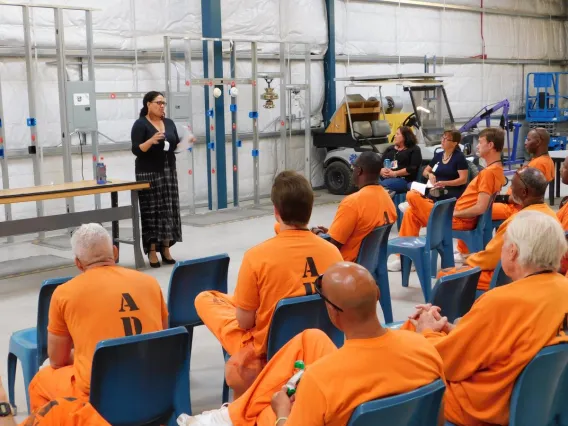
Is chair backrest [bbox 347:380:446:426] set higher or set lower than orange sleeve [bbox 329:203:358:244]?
lower

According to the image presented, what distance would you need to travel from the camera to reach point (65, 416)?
7.00ft

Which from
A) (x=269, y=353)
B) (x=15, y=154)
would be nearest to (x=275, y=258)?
(x=269, y=353)

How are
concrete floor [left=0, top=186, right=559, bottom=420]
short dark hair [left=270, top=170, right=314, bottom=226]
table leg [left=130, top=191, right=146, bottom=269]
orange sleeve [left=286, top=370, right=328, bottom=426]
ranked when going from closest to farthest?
orange sleeve [left=286, top=370, right=328, bottom=426] → short dark hair [left=270, top=170, right=314, bottom=226] → concrete floor [left=0, top=186, right=559, bottom=420] → table leg [left=130, top=191, right=146, bottom=269]

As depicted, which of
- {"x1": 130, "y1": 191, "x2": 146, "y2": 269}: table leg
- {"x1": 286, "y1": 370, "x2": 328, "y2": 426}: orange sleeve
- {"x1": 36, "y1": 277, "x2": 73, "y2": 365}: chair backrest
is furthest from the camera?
{"x1": 130, "y1": 191, "x2": 146, "y2": 269}: table leg

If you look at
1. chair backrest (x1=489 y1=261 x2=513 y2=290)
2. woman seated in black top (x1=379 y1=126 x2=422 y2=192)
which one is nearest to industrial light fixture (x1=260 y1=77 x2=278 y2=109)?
woman seated in black top (x1=379 y1=126 x2=422 y2=192)

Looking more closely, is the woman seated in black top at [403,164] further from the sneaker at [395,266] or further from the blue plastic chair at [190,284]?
the blue plastic chair at [190,284]

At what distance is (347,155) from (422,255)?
5.96 m

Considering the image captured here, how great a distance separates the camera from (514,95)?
55.7 ft

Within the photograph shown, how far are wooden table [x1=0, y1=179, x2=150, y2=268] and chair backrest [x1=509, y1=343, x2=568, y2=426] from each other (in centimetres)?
468

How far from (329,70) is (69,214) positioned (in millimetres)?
6877

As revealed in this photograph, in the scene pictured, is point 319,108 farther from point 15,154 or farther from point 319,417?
point 319,417

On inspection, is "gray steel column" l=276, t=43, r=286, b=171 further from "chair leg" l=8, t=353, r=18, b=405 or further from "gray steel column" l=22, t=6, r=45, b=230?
"chair leg" l=8, t=353, r=18, b=405

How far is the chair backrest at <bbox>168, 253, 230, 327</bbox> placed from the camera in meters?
3.90

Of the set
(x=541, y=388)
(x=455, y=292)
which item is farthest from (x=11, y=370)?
(x=541, y=388)
